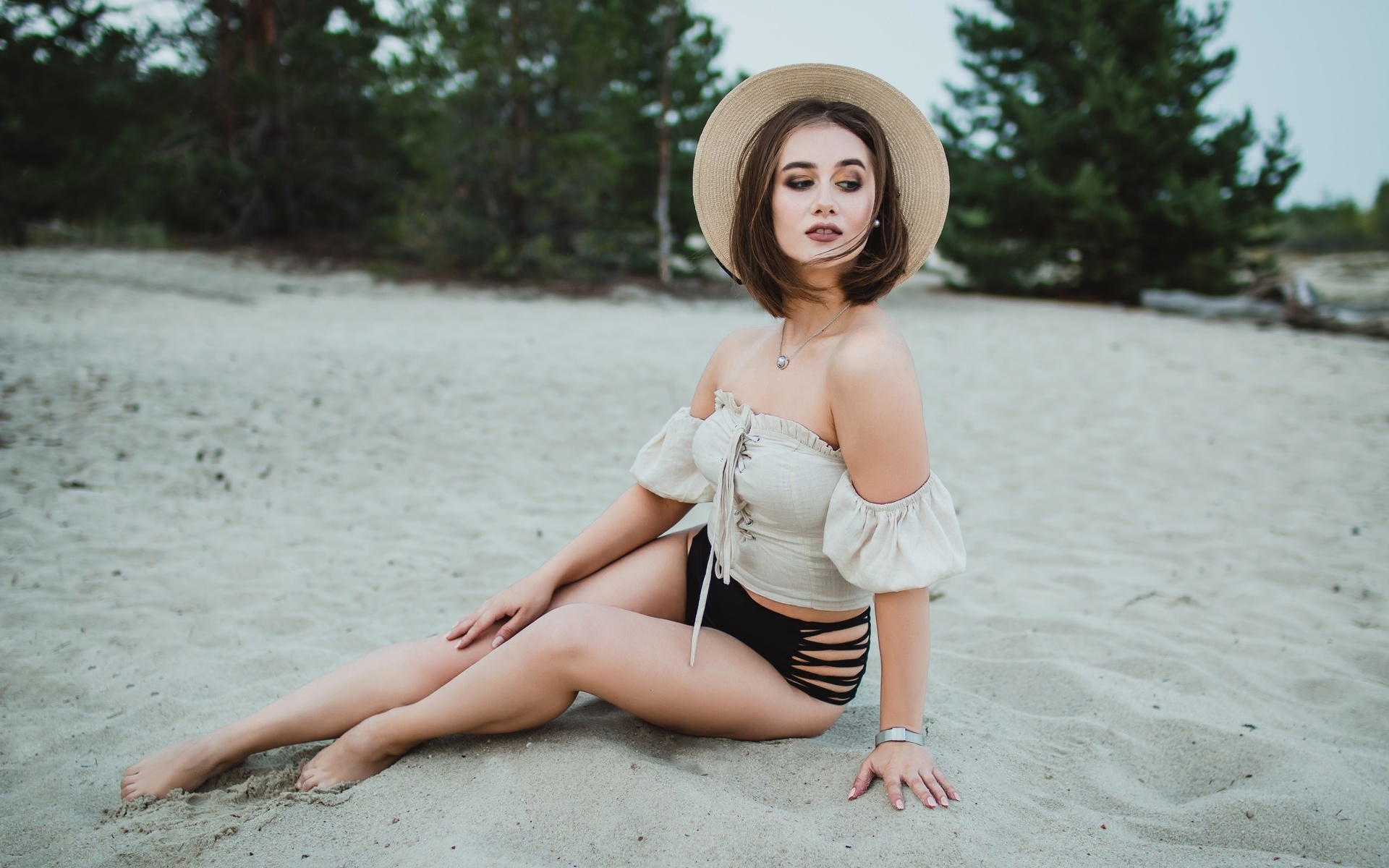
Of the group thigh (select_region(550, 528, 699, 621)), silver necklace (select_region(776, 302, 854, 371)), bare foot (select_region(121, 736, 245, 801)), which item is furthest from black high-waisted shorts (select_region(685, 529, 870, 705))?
bare foot (select_region(121, 736, 245, 801))

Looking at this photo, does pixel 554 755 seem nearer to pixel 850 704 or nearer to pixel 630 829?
pixel 630 829

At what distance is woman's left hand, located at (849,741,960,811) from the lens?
1.55m

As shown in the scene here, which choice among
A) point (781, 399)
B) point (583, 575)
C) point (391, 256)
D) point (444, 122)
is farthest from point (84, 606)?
point (391, 256)

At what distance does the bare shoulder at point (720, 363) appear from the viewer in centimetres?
192

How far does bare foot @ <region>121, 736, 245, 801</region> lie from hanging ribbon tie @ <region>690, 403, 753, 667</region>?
3.34 ft

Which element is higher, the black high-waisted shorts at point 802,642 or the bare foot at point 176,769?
the black high-waisted shorts at point 802,642

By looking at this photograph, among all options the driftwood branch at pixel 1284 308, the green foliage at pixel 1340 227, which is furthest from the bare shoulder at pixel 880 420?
the green foliage at pixel 1340 227

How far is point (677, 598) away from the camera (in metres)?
1.98

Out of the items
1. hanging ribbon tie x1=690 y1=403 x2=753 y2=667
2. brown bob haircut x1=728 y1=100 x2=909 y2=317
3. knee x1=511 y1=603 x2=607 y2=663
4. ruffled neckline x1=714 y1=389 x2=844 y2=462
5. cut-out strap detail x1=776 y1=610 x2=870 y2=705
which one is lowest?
cut-out strap detail x1=776 y1=610 x2=870 y2=705

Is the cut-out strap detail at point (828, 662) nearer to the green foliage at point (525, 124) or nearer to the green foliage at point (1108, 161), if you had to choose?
the green foliage at point (525, 124)

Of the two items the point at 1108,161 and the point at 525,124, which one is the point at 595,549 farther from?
the point at 1108,161

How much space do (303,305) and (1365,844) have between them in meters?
8.64

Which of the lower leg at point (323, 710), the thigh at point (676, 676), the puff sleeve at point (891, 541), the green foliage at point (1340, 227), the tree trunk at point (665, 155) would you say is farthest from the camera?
the green foliage at point (1340, 227)

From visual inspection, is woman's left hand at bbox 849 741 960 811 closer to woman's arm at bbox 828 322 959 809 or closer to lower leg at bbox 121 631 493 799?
woman's arm at bbox 828 322 959 809
